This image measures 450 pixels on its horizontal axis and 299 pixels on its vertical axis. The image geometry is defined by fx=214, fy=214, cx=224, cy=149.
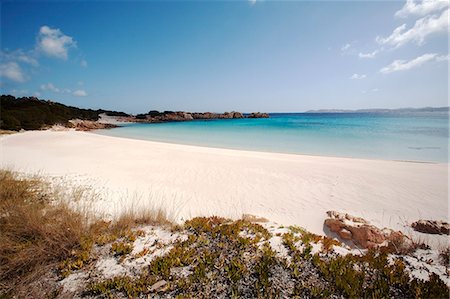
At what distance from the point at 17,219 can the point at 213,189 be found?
596 centimetres

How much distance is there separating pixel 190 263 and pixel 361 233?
414 cm

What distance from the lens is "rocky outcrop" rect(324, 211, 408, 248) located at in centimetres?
489

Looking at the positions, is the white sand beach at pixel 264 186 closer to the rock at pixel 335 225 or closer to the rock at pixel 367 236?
the rock at pixel 335 225

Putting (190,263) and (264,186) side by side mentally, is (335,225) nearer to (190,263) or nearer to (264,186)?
(264,186)

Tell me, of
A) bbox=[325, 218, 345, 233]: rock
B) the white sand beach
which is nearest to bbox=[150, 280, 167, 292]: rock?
the white sand beach

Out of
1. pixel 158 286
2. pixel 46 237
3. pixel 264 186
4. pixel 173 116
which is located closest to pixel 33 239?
pixel 46 237

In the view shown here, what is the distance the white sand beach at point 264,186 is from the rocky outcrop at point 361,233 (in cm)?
47

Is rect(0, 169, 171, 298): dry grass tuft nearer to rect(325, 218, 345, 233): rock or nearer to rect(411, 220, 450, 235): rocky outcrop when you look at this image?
rect(325, 218, 345, 233): rock

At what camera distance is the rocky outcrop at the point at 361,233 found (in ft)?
16.0

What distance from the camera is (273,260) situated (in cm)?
363

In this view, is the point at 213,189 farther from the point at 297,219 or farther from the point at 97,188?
the point at 97,188

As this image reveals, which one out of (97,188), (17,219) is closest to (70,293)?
(17,219)

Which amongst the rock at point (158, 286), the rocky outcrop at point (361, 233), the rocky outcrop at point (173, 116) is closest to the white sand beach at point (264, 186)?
the rocky outcrop at point (361, 233)

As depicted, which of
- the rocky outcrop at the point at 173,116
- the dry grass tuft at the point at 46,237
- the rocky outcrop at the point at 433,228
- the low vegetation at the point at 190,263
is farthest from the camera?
the rocky outcrop at the point at 173,116
